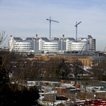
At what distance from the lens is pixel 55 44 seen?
6856cm

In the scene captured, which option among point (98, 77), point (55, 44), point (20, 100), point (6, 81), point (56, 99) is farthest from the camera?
point (55, 44)

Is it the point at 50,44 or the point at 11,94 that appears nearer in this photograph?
the point at 11,94

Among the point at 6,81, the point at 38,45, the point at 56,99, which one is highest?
the point at 38,45

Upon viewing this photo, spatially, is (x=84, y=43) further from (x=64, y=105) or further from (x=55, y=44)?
(x=64, y=105)

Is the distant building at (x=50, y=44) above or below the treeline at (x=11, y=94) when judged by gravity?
A: above

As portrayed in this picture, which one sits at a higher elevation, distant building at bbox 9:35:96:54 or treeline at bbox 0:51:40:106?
distant building at bbox 9:35:96:54

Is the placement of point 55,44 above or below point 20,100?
above

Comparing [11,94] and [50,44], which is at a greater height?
[50,44]

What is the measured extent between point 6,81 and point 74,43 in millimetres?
65407

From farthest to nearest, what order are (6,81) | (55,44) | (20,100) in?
(55,44), (20,100), (6,81)

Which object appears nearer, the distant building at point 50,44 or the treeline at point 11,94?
the treeline at point 11,94

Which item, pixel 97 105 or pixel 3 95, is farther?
pixel 97 105

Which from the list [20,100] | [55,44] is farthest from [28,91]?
[55,44]

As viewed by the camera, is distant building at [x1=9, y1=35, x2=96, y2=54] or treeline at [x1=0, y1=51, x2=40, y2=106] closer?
treeline at [x1=0, y1=51, x2=40, y2=106]
